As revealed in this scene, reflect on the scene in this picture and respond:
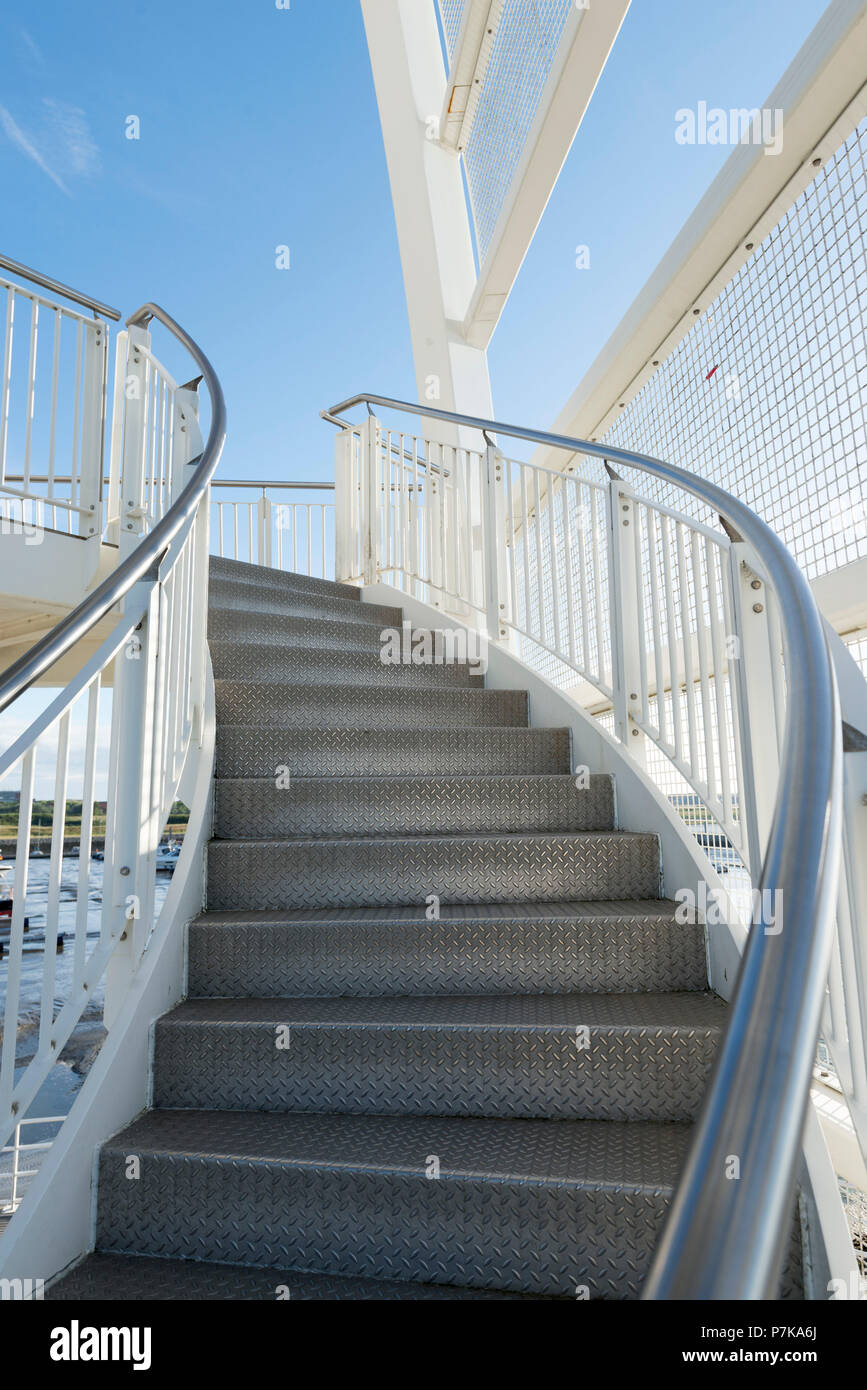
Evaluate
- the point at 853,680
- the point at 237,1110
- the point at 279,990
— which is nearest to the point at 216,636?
the point at 279,990

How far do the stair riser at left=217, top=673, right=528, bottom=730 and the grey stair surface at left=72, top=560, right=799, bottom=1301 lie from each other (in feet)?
0.63

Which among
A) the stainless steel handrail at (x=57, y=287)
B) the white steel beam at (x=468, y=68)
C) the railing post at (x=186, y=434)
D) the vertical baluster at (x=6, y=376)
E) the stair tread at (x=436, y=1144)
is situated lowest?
the stair tread at (x=436, y=1144)

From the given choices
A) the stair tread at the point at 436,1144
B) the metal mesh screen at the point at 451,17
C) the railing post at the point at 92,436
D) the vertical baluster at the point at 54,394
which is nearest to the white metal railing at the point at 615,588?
the stair tread at the point at 436,1144

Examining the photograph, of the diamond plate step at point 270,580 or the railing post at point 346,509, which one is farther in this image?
the railing post at point 346,509

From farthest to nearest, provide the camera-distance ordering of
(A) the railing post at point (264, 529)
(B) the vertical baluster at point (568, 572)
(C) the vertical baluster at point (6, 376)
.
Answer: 1. (A) the railing post at point (264, 529)
2. (C) the vertical baluster at point (6, 376)
3. (B) the vertical baluster at point (568, 572)

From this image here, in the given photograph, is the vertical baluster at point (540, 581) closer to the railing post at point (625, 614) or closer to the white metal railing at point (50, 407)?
the railing post at point (625, 614)

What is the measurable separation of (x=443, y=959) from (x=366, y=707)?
3.72 ft

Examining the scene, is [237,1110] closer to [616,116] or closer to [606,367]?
[606,367]

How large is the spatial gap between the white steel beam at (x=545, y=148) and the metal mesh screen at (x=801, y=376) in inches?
45.0

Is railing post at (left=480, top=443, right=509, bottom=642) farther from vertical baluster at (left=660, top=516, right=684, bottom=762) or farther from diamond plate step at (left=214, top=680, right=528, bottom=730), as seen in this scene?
vertical baluster at (left=660, top=516, right=684, bottom=762)

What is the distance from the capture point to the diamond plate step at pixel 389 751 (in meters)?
2.43

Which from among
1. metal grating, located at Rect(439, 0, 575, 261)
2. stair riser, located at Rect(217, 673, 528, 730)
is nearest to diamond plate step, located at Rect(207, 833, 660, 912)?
stair riser, located at Rect(217, 673, 528, 730)

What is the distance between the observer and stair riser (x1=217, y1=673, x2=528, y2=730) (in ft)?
8.77

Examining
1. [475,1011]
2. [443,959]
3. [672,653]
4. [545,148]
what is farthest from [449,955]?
[545,148]
